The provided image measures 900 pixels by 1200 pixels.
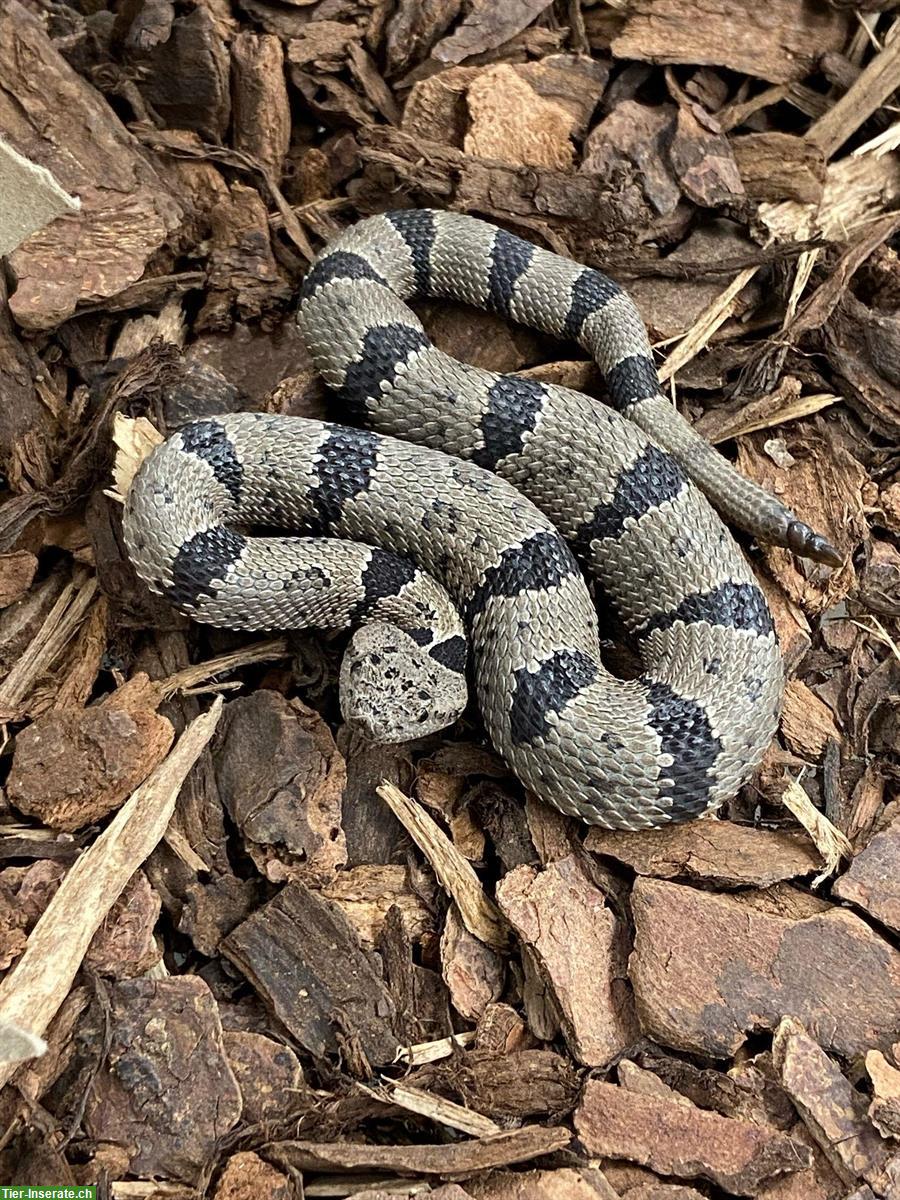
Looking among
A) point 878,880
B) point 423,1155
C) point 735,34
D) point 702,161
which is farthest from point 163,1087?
point 735,34

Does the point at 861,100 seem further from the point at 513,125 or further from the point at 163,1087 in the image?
the point at 163,1087

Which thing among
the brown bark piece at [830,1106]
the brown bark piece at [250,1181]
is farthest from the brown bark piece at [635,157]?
the brown bark piece at [250,1181]

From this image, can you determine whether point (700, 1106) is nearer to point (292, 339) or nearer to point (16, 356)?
point (292, 339)

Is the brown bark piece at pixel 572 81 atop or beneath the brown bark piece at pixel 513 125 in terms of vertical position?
atop

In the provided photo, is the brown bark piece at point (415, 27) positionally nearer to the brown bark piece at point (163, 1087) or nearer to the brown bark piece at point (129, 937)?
the brown bark piece at point (129, 937)

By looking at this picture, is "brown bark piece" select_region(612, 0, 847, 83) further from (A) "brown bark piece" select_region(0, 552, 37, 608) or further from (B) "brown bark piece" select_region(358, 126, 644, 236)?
(A) "brown bark piece" select_region(0, 552, 37, 608)

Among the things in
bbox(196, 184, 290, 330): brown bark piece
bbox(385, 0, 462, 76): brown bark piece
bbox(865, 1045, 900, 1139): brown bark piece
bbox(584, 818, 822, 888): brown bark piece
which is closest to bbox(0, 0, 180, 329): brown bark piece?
bbox(196, 184, 290, 330): brown bark piece
